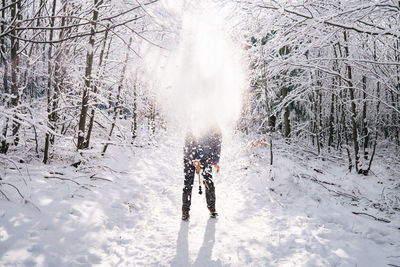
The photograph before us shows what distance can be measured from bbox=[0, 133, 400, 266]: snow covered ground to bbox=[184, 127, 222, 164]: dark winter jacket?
35.5 inches

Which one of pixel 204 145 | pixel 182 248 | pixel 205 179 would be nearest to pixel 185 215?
pixel 205 179

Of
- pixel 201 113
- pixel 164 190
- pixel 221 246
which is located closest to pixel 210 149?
pixel 201 113

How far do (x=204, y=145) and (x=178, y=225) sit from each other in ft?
3.90

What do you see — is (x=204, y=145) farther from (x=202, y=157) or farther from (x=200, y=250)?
(x=200, y=250)

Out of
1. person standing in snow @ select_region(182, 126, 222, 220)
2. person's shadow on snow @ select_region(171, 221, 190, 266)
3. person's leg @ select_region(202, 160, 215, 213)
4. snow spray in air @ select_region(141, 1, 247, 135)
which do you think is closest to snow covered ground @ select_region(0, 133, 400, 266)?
person's shadow on snow @ select_region(171, 221, 190, 266)

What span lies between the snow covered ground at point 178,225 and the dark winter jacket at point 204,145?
90cm

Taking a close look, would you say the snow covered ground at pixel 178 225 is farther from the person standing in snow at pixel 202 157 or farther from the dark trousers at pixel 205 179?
the person standing in snow at pixel 202 157

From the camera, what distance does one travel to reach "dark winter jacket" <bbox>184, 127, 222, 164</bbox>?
3484 mm

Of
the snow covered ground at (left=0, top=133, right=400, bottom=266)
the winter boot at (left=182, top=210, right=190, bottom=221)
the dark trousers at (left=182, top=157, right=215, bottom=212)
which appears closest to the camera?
the snow covered ground at (left=0, top=133, right=400, bottom=266)

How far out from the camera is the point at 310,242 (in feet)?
9.09

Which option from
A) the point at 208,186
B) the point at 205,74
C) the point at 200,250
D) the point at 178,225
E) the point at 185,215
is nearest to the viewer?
the point at 200,250

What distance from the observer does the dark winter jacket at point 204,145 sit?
348 centimetres

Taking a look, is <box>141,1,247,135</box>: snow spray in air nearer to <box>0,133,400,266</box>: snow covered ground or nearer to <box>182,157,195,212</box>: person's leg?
<box>182,157,195,212</box>: person's leg

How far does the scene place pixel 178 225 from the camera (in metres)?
3.21
